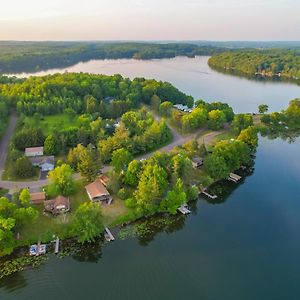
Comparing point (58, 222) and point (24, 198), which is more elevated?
point (24, 198)

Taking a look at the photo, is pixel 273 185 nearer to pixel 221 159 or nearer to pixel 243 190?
pixel 243 190

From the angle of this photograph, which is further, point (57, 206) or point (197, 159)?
point (197, 159)

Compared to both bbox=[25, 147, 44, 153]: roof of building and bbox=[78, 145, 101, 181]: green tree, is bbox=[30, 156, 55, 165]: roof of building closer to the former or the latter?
bbox=[25, 147, 44, 153]: roof of building

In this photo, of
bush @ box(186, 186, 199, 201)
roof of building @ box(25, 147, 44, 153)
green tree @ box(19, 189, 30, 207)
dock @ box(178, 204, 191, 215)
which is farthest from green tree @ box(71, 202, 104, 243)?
roof of building @ box(25, 147, 44, 153)

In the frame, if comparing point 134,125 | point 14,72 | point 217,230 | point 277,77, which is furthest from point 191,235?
point 14,72

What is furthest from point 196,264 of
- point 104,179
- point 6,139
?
point 6,139

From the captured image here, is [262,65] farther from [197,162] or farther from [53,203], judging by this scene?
[53,203]
